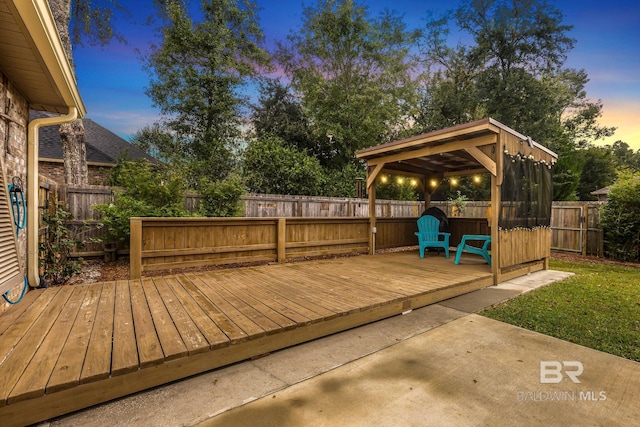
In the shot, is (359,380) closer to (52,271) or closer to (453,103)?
(52,271)

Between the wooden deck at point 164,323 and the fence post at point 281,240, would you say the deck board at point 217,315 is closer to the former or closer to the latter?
the wooden deck at point 164,323

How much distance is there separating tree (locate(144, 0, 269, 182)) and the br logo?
1050 centimetres

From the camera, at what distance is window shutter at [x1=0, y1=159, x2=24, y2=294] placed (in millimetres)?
2402

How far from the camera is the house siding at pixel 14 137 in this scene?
2631 millimetres

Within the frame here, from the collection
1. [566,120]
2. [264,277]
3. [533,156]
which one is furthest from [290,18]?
[566,120]

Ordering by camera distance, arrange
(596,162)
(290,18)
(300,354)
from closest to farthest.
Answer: (300,354) < (290,18) < (596,162)

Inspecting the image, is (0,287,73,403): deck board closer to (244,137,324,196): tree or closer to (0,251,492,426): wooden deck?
(0,251,492,426): wooden deck

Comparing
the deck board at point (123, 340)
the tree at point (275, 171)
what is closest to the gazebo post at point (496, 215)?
the deck board at point (123, 340)

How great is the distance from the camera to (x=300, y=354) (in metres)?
2.37

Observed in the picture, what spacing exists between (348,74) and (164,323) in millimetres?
14274

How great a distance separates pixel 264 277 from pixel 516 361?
3.02 metres

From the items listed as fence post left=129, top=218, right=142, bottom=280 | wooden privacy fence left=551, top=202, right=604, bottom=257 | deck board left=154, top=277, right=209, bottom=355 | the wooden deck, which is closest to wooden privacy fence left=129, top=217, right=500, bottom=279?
→ fence post left=129, top=218, right=142, bottom=280

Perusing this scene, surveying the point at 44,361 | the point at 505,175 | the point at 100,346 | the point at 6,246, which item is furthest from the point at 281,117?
the point at 44,361

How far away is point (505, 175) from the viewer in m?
4.71
